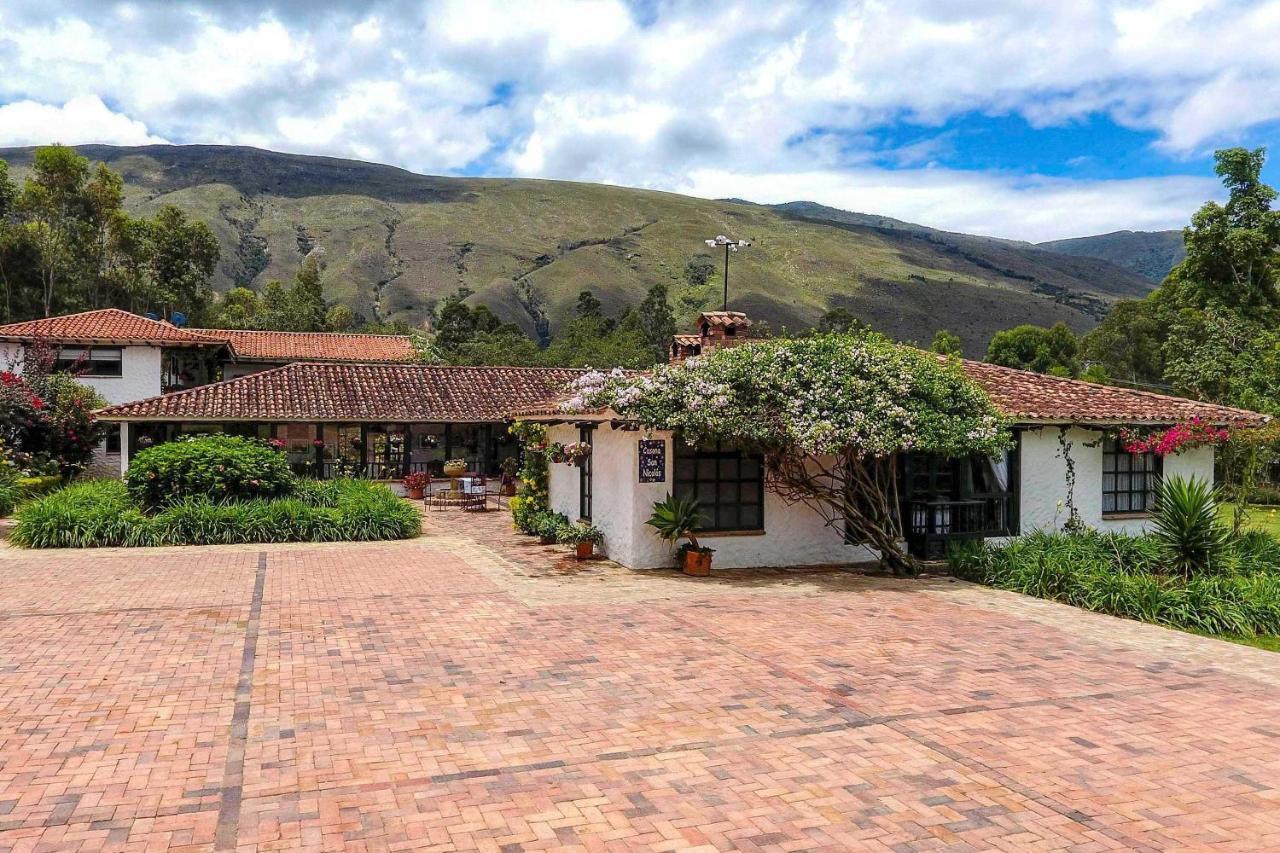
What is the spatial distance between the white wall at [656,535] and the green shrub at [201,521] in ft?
16.3

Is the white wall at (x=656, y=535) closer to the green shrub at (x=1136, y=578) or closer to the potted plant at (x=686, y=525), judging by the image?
the potted plant at (x=686, y=525)

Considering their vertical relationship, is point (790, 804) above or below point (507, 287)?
below

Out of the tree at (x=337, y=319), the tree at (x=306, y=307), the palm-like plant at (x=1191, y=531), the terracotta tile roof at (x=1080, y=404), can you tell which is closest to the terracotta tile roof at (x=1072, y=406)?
the terracotta tile roof at (x=1080, y=404)

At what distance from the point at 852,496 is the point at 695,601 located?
12.1 feet

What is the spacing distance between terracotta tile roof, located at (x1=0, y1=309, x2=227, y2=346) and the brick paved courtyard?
21.0m

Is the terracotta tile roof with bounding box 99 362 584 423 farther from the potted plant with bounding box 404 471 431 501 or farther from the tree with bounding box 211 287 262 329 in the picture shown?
the tree with bounding box 211 287 262 329

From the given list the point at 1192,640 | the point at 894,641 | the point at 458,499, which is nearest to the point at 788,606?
the point at 894,641

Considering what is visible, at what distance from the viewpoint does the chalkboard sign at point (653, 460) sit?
13.2 metres

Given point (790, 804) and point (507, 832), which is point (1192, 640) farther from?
point (507, 832)

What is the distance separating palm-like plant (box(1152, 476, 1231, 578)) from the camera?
11.9 meters

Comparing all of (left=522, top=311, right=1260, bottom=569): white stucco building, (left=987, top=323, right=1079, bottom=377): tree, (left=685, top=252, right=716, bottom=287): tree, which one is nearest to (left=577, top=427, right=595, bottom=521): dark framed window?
(left=522, top=311, right=1260, bottom=569): white stucco building

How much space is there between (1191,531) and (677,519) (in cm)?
680

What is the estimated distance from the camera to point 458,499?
2233 cm

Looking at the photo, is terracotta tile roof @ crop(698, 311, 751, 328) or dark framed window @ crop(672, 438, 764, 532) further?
terracotta tile roof @ crop(698, 311, 751, 328)
